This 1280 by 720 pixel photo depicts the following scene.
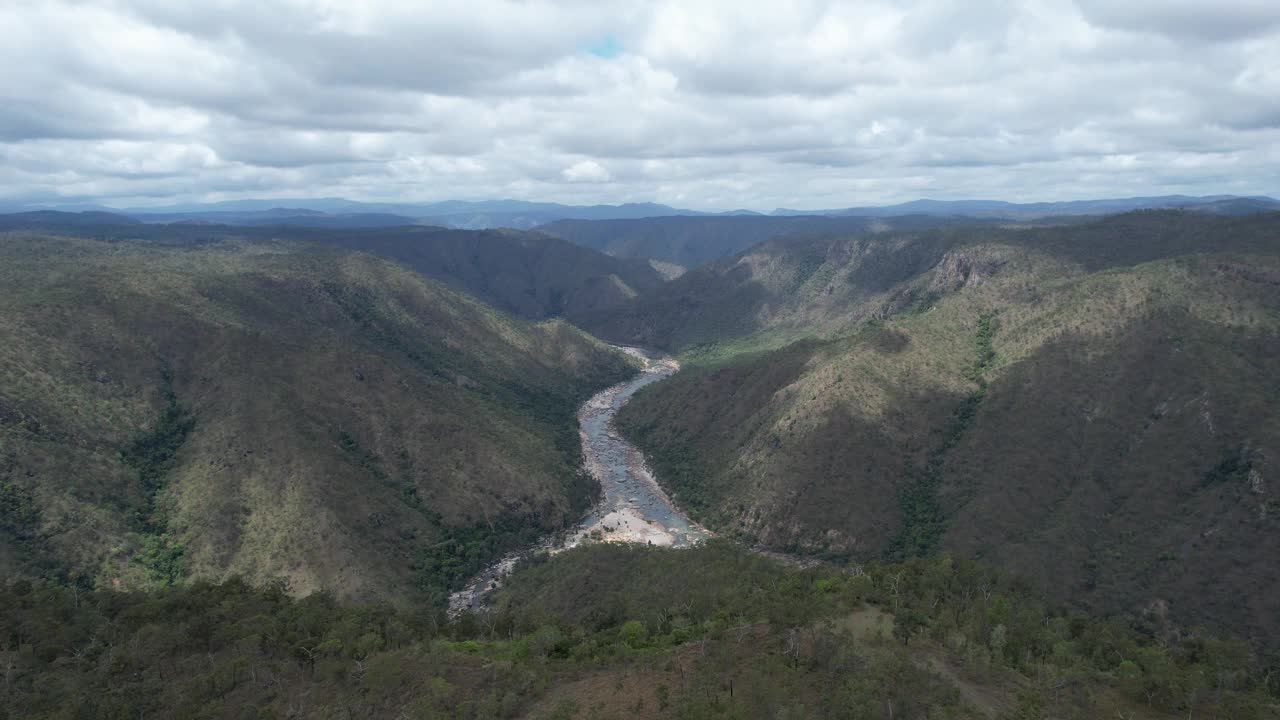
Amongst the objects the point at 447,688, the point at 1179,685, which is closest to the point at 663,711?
the point at 447,688

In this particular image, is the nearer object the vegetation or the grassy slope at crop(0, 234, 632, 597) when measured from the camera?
the vegetation

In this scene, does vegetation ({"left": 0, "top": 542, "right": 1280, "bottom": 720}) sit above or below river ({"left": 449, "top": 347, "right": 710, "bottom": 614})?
above

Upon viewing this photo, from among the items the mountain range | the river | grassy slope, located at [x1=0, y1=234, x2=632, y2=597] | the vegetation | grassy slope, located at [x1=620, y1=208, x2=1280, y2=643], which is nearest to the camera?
the vegetation

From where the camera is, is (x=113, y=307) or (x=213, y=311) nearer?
(x=113, y=307)

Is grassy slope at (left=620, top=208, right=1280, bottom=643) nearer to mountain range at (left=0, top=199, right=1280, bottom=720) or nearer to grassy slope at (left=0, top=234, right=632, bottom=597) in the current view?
mountain range at (left=0, top=199, right=1280, bottom=720)

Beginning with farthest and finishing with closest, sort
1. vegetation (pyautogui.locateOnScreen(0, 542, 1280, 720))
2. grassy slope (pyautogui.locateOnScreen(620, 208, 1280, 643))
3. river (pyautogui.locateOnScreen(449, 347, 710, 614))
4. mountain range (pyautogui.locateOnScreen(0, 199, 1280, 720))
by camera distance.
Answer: river (pyautogui.locateOnScreen(449, 347, 710, 614))
grassy slope (pyautogui.locateOnScreen(620, 208, 1280, 643))
mountain range (pyautogui.locateOnScreen(0, 199, 1280, 720))
vegetation (pyautogui.locateOnScreen(0, 542, 1280, 720))

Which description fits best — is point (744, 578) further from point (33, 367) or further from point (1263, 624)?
point (33, 367)

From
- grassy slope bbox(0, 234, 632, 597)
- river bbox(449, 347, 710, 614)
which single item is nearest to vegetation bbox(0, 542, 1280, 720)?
grassy slope bbox(0, 234, 632, 597)
